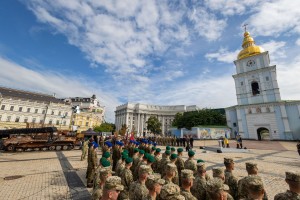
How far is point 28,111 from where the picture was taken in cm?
4491

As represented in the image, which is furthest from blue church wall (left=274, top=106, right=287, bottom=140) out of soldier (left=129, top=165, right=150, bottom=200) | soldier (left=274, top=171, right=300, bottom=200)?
soldier (left=129, top=165, right=150, bottom=200)

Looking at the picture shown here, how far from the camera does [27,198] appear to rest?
5.60 metres

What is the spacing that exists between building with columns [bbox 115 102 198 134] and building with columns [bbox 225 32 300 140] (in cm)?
6715

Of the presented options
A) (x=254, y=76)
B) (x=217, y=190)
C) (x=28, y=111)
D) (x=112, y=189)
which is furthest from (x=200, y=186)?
(x=28, y=111)

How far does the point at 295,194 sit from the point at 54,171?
1060cm

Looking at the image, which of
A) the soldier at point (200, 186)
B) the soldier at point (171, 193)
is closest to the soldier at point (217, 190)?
the soldier at point (171, 193)

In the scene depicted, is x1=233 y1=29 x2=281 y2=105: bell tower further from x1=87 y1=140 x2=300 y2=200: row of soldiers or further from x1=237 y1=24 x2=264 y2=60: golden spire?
A: x1=87 y1=140 x2=300 y2=200: row of soldiers

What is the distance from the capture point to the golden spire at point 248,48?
3744 cm

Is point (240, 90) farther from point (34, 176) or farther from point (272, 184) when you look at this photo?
point (34, 176)

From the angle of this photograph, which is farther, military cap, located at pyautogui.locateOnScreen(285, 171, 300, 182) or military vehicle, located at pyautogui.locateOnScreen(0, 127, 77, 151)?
military vehicle, located at pyautogui.locateOnScreen(0, 127, 77, 151)

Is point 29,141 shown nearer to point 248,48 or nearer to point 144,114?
point 248,48

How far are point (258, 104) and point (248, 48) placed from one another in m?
14.2

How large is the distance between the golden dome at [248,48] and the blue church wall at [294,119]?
13944 millimetres

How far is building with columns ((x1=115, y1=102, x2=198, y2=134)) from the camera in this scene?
10469 centimetres
